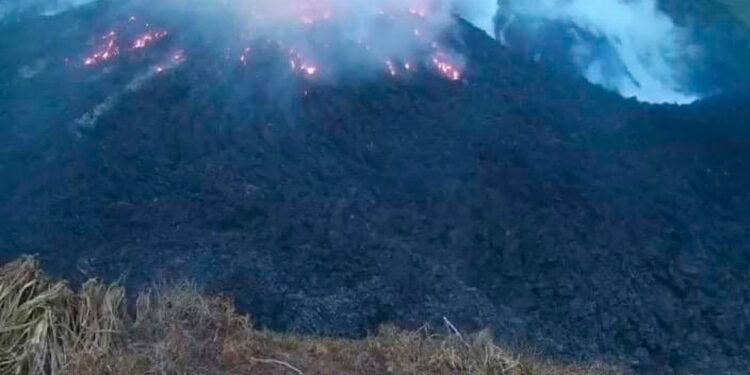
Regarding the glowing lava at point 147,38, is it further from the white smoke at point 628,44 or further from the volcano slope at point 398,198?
the white smoke at point 628,44

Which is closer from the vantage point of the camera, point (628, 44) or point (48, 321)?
point (48, 321)

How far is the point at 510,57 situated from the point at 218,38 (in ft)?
12.5

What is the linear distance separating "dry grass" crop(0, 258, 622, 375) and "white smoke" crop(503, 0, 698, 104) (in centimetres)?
1000

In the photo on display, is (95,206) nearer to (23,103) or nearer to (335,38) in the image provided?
(23,103)

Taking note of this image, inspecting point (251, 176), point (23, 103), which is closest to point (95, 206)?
point (251, 176)

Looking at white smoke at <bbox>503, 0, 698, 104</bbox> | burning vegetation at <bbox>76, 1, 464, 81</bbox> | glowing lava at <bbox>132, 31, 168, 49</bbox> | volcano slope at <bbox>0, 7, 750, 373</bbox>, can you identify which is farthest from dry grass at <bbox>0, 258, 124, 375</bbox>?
white smoke at <bbox>503, 0, 698, 104</bbox>

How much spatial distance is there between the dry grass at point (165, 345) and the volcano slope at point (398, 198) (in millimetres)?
3489

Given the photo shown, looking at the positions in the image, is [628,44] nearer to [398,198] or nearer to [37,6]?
[398,198]

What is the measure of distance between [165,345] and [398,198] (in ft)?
20.0

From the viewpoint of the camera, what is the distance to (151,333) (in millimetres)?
5227

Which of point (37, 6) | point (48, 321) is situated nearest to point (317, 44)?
point (37, 6)

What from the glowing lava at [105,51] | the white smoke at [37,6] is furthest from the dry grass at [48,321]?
the white smoke at [37,6]

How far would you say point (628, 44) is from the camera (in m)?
16.1

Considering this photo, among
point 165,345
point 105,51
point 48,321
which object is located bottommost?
point 105,51
